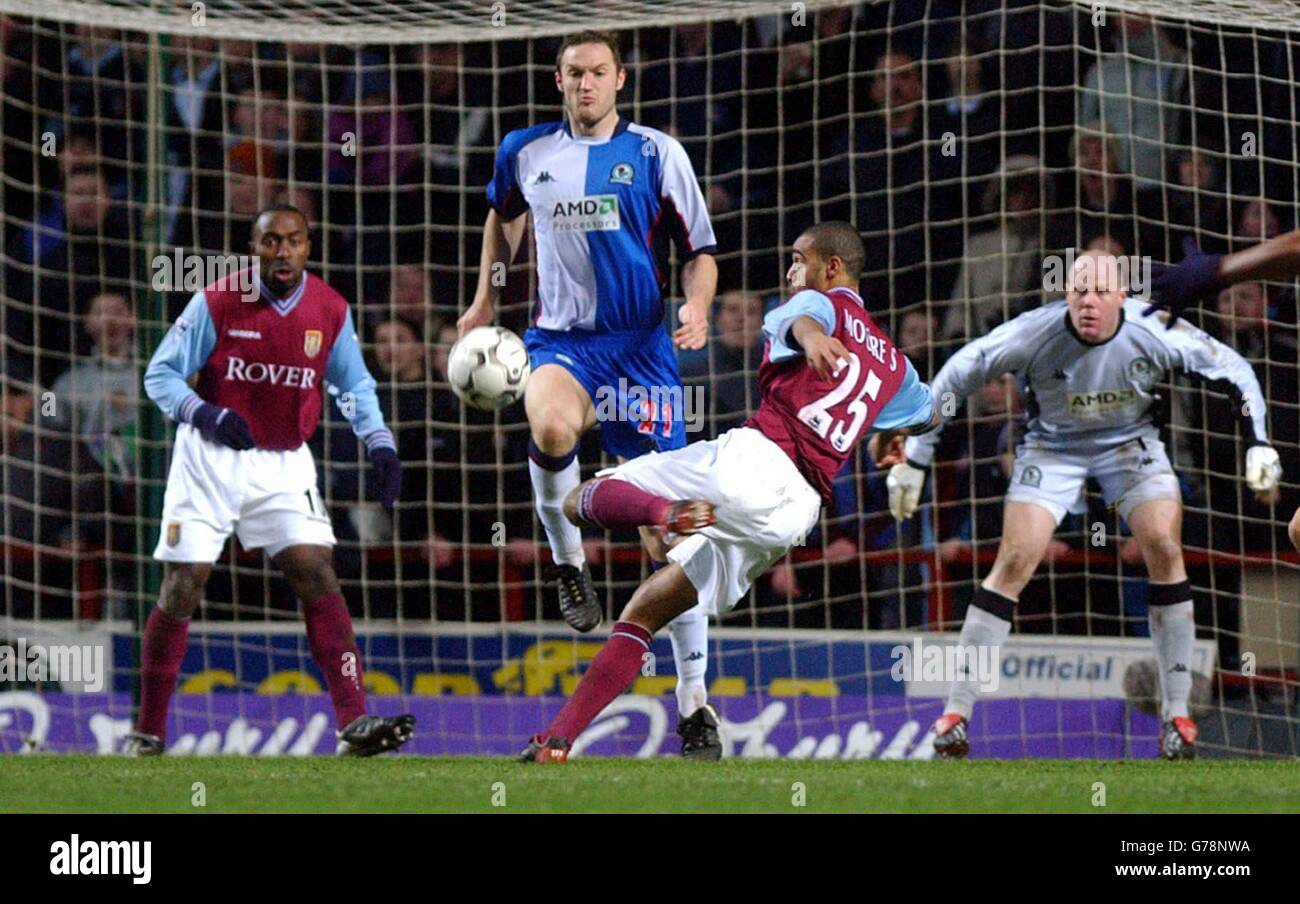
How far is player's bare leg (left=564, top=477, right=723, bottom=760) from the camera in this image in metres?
5.82

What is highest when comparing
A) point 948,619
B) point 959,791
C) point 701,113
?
point 701,113

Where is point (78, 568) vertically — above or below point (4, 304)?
below

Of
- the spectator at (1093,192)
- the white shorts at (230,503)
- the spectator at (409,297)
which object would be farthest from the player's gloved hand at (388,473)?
the spectator at (1093,192)

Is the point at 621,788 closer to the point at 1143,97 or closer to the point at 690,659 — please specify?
the point at 690,659

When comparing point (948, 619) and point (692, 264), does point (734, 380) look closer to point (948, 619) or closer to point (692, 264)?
point (948, 619)

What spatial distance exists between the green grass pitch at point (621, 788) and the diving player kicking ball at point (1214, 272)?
1.27 m

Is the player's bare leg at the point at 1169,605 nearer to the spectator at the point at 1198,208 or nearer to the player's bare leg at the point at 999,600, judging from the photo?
the player's bare leg at the point at 999,600

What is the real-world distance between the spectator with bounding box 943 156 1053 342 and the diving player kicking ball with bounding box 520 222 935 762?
3.41 metres

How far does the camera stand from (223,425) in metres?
7.00

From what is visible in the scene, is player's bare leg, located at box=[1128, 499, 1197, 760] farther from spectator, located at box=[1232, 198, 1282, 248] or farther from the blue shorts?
spectator, located at box=[1232, 198, 1282, 248]

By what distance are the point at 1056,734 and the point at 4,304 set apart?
19.1 ft

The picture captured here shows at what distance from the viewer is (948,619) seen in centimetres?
918

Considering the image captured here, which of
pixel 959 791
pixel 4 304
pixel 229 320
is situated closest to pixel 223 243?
pixel 4 304

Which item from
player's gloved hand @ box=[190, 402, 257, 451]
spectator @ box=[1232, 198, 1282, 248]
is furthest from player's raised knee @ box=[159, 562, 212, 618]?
spectator @ box=[1232, 198, 1282, 248]
